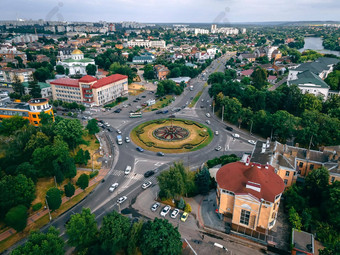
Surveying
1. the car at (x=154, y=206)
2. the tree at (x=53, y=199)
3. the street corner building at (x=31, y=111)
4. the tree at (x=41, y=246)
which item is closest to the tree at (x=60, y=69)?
the street corner building at (x=31, y=111)

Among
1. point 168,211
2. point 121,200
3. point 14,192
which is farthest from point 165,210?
point 14,192

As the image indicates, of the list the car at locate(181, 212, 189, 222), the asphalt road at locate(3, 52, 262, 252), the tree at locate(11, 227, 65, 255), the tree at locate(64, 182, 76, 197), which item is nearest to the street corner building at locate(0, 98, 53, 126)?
the asphalt road at locate(3, 52, 262, 252)

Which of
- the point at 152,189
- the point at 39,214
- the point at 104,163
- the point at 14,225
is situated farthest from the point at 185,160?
the point at 14,225

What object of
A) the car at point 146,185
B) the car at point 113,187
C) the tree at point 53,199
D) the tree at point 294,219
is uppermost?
the tree at point 53,199

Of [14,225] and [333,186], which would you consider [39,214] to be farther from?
[333,186]

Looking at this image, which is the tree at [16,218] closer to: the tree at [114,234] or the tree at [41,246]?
the tree at [41,246]

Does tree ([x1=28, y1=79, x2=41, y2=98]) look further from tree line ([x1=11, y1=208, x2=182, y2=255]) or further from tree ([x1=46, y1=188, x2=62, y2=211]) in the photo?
tree line ([x1=11, y1=208, x2=182, y2=255])
